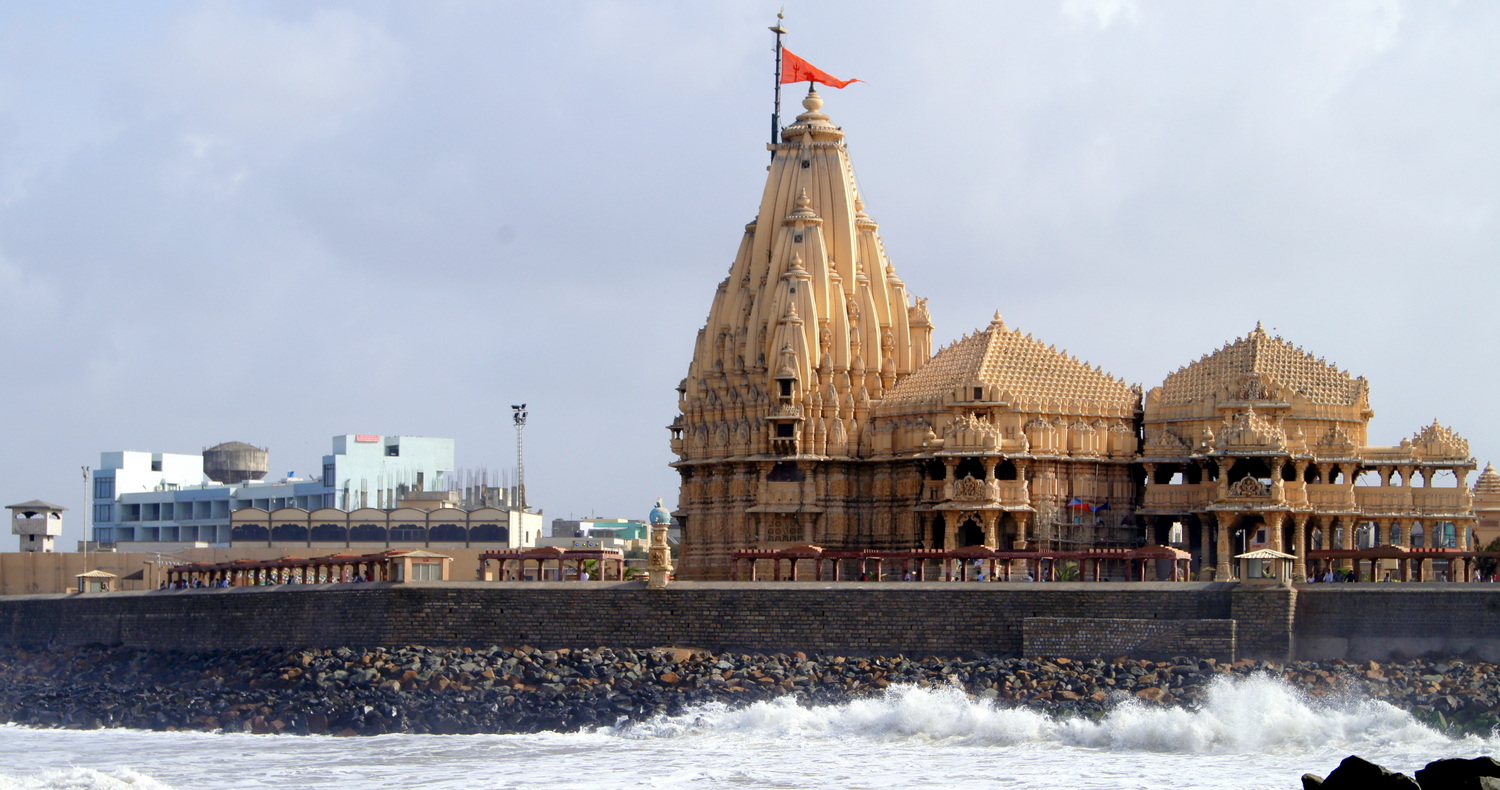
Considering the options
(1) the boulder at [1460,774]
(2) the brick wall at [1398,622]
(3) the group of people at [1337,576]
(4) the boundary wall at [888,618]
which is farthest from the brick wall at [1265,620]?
(1) the boulder at [1460,774]

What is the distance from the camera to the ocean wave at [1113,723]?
61.6 meters

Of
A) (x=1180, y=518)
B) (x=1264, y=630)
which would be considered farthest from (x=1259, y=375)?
(x=1264, y=630)

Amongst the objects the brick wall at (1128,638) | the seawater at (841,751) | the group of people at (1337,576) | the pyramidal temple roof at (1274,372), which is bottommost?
the seawater at (841,751)

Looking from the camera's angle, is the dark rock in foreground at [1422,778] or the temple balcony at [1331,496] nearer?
the dark rock in foreground at [1422,778]

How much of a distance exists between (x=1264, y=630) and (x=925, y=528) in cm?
2201

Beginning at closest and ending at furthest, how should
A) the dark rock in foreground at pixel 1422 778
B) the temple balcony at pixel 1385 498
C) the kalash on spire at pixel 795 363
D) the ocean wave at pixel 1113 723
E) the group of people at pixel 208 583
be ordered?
1. the dark rock in foreground at pixel 1422 778
2. the ocean wave at pixel 1113 723
3. the temple balcony at pixel 1385 498
4. the group of people at pixel 208 583
5. the kalash on spire at pixel 795 363

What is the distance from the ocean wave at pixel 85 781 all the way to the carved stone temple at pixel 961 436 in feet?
116

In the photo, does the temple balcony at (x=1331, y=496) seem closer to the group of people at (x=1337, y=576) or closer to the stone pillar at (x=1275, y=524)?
the stone pillar at (x=1275, y=524)

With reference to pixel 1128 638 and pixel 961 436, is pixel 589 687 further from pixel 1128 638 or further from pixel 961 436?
pixel 961 436

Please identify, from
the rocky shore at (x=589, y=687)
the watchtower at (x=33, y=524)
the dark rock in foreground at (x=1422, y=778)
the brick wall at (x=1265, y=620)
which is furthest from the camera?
the watchtower at (x=33, y=524)

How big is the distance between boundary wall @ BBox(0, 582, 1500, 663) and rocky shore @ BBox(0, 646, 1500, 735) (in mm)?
917

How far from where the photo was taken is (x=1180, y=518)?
88500 millimetres

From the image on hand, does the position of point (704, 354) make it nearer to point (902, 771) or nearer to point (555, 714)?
point (555, 714)

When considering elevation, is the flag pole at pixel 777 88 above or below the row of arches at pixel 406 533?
above
